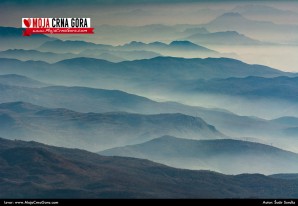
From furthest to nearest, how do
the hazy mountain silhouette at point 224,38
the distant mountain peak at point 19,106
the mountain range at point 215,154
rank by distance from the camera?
the distant mountain peak at point 19,106, the mountain range at point 215,154, the hazy mountain silhouette at point 224,38

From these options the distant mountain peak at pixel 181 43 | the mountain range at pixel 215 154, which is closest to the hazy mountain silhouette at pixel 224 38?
the distant mountain peak at pixel 181 43

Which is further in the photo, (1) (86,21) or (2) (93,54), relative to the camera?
(2) (93,54)

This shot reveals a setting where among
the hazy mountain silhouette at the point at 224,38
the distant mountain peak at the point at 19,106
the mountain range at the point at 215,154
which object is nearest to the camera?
the hazy mountain silhouette at the point at 224,38

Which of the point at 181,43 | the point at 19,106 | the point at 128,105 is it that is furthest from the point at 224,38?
the point at 19,106

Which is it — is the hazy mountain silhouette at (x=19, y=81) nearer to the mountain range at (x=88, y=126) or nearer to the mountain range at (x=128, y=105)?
the mountain range at (x=128, y=105)

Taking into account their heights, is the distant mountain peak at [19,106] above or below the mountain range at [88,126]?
above

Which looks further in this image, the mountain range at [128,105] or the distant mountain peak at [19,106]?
the distant mountain peak at [19,106]

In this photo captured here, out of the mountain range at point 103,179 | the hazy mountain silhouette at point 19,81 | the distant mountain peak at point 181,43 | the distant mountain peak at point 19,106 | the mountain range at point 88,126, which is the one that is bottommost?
the mountain range at point 103,179

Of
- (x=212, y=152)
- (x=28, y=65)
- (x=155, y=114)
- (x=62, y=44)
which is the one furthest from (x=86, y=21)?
(x=212, y=152)

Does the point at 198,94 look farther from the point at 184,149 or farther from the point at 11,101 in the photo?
the point at 11,101

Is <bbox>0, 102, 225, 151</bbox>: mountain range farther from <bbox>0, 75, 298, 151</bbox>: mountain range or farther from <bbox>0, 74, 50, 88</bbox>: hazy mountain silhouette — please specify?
<bbox>0, 74, 50, 88</bbox>: hazy mountain silhouette

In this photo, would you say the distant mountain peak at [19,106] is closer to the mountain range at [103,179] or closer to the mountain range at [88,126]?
the mountain range at [88,126]
